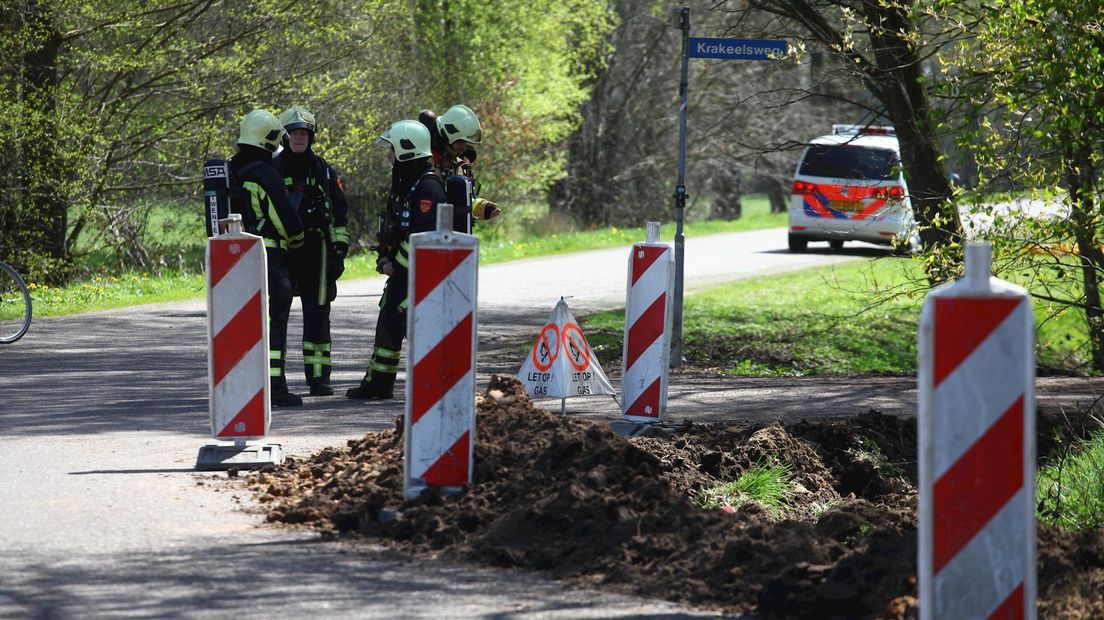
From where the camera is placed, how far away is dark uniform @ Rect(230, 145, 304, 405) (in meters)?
10.0

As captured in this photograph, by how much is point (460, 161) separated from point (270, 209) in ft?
5.06

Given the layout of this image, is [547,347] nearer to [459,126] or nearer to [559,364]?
[559,364]

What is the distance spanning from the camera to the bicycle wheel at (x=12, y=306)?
46.1 feet

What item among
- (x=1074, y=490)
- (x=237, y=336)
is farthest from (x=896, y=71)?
(x=237, y=336)

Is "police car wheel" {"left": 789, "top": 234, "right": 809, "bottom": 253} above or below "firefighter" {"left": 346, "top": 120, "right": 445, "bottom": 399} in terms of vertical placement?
below

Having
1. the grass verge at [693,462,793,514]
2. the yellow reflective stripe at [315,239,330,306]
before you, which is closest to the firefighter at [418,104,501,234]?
the yellow reflective stripe at [315,239,330,306]

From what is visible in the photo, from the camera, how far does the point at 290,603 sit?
5.22m

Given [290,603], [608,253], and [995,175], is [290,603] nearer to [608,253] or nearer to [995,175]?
[995,175]

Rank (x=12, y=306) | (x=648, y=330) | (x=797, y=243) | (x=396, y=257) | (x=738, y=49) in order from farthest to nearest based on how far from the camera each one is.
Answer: (x=797, y=243) < (x=12, y=306) < (x=738, y=49) < (x=396, y=257) < (x=648, y=330)

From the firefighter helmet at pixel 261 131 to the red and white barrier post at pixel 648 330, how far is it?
2.83 metres

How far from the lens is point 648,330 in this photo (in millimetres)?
8828

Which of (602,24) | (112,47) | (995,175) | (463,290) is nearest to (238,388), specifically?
(463,290)

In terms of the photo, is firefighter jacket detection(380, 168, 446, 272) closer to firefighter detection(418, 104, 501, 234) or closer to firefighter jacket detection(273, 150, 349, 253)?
firefighter detection(418, 104, 501, 234)

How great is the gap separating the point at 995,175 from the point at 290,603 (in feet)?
28.1
